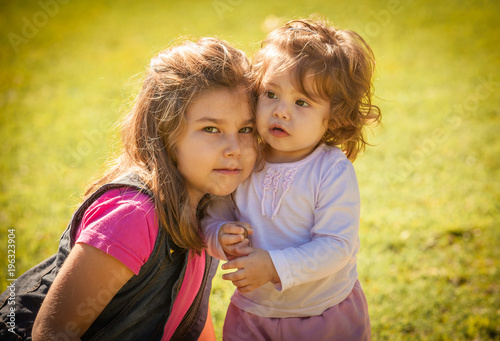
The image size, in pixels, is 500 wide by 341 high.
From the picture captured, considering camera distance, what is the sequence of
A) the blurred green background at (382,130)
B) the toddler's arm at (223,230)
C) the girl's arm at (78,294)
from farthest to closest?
the blurred green background at (382,130), the toddler's arm at (223,230), the girl's arm at (78,294)

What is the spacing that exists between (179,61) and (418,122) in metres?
5.78

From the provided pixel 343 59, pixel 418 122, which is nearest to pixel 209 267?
pixel 343 59

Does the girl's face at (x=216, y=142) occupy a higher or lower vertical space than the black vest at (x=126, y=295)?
higher

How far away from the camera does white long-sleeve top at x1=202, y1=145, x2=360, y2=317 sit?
1939 millimetres

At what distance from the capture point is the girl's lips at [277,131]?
81.6 inches

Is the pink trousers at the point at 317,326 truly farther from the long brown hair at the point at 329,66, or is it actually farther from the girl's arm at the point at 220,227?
the long brown hair at the point at 329,66

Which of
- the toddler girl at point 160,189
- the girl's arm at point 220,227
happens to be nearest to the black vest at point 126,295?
the toddler girl at point 160,189

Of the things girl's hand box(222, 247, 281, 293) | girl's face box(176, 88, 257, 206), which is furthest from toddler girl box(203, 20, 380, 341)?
girl's face box(176, 88, 257, 206)

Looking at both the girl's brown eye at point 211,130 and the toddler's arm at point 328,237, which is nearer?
the toddler's arm at point 328,237

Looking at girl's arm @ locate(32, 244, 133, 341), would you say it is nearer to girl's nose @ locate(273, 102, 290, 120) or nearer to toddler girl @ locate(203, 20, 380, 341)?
toddler girl @ locate(203, 20, 380, 341)

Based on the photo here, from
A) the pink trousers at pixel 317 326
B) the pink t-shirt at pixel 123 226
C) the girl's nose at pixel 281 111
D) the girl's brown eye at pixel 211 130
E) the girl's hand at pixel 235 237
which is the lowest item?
the pink trousers at pixel 317 326

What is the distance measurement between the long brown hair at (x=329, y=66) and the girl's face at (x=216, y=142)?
0.21 metres

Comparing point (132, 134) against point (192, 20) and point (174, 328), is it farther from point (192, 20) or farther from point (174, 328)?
point (192, 20)

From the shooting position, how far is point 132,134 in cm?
223
